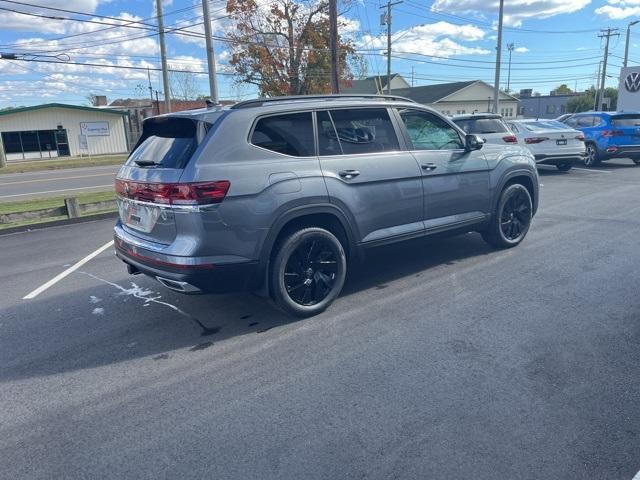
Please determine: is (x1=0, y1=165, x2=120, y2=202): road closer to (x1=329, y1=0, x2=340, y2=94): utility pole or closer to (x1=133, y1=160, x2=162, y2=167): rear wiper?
(x1=329, y1=0, x2=340, y2=94): utility pole

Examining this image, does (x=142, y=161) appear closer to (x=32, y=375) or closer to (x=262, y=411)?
(x=32, y=375)

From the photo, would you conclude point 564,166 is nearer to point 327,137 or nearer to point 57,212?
point 327,137

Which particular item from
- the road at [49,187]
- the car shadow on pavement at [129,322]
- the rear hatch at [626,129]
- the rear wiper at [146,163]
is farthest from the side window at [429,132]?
the road at [49,187]

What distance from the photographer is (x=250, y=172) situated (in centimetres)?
402

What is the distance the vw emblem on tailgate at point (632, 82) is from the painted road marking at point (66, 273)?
28.9 meters

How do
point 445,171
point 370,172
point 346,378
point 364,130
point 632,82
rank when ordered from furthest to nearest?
point 632,82 → point 445,171 → point 364,130 → point 370,172 → point 346,378

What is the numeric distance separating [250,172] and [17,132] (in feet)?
133

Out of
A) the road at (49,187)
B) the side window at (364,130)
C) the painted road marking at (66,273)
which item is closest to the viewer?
the side window at (364,130)

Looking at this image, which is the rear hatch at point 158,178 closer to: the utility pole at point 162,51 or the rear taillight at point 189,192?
the rear taillight at point 189,192

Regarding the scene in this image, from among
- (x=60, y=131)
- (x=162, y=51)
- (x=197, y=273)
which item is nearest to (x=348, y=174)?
(x=197, y=273)

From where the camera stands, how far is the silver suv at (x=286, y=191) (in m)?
3.92

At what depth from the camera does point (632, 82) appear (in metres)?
27.0

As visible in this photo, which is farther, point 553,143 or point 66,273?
point 553,143

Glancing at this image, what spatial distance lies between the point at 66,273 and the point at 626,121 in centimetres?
1600
